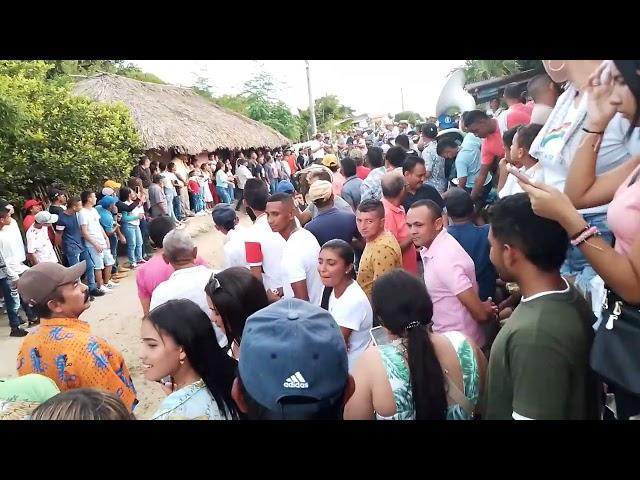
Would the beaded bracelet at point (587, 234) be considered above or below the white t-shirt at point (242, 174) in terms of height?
below

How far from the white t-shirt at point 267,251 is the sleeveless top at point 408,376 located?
6.19ft

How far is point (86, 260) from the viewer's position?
273 inches

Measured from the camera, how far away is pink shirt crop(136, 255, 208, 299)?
342cm

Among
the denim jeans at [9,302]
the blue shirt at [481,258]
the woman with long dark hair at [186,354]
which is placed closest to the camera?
the woman with long dark hair at [186,354]

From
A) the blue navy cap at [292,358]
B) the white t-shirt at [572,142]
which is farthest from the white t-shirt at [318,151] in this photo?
the blue navy cap at [292,358]

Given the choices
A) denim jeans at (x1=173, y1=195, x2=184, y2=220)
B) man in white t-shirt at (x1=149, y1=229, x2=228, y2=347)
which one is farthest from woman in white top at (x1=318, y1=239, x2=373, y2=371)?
denim jeans at (x1=173, y1=195, x2=184, y2=220)

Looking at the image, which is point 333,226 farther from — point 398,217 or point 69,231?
point 69,231

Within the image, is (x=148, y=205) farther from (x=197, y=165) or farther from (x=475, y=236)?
(x=475, y=236)

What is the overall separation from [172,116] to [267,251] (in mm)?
11942

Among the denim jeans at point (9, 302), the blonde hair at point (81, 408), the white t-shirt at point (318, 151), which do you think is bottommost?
the denim jeans at point (9, 302)

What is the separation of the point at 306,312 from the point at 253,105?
20710mm

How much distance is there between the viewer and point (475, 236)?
2.90m

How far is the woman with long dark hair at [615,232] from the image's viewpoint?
125cm

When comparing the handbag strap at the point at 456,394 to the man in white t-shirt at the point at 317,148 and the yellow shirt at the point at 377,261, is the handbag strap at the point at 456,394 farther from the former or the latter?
the man in white t-shirt at the point at 317,148
